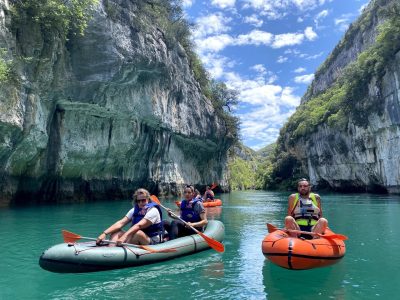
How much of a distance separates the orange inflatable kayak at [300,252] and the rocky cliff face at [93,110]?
1376cm

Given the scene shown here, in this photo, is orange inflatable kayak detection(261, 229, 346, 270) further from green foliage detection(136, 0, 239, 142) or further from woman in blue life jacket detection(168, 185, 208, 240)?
green foliage detection(136, 0, 239, 142)

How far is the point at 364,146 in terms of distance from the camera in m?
41.5

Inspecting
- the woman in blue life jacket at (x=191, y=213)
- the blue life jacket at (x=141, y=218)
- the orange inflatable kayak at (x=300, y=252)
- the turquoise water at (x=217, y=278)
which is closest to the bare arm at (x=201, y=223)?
the woman in blue life jacket at (x=191, y=213)

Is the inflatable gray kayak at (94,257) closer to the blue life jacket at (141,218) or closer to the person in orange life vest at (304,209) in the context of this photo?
the blue life jacket at (141,218)

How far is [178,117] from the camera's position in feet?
118

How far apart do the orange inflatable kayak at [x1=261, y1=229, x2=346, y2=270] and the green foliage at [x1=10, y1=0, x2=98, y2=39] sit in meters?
16.2

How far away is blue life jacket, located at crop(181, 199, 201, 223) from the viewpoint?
10.3 m

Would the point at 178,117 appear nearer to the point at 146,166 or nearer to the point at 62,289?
the point at 146,166

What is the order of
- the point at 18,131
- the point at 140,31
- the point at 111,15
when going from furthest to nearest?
the point at 140,31 < the point at 111,15 < the point at 18,131

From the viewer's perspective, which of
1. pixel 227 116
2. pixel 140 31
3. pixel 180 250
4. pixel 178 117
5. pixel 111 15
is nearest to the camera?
pixel 180 250

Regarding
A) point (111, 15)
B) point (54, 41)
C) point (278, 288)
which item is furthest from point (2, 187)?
point (278, 288)

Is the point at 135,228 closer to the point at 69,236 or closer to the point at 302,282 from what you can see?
the point at 69,236

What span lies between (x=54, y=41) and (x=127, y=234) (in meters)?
15.2

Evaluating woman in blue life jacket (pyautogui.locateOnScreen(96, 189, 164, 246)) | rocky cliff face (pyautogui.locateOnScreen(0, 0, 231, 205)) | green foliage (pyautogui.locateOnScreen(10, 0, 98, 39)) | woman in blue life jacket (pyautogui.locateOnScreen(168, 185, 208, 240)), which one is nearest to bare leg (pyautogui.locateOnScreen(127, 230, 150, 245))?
woman in blue life jacket (pyautogui.locateOnScreen(96, 189, 164, 246))
